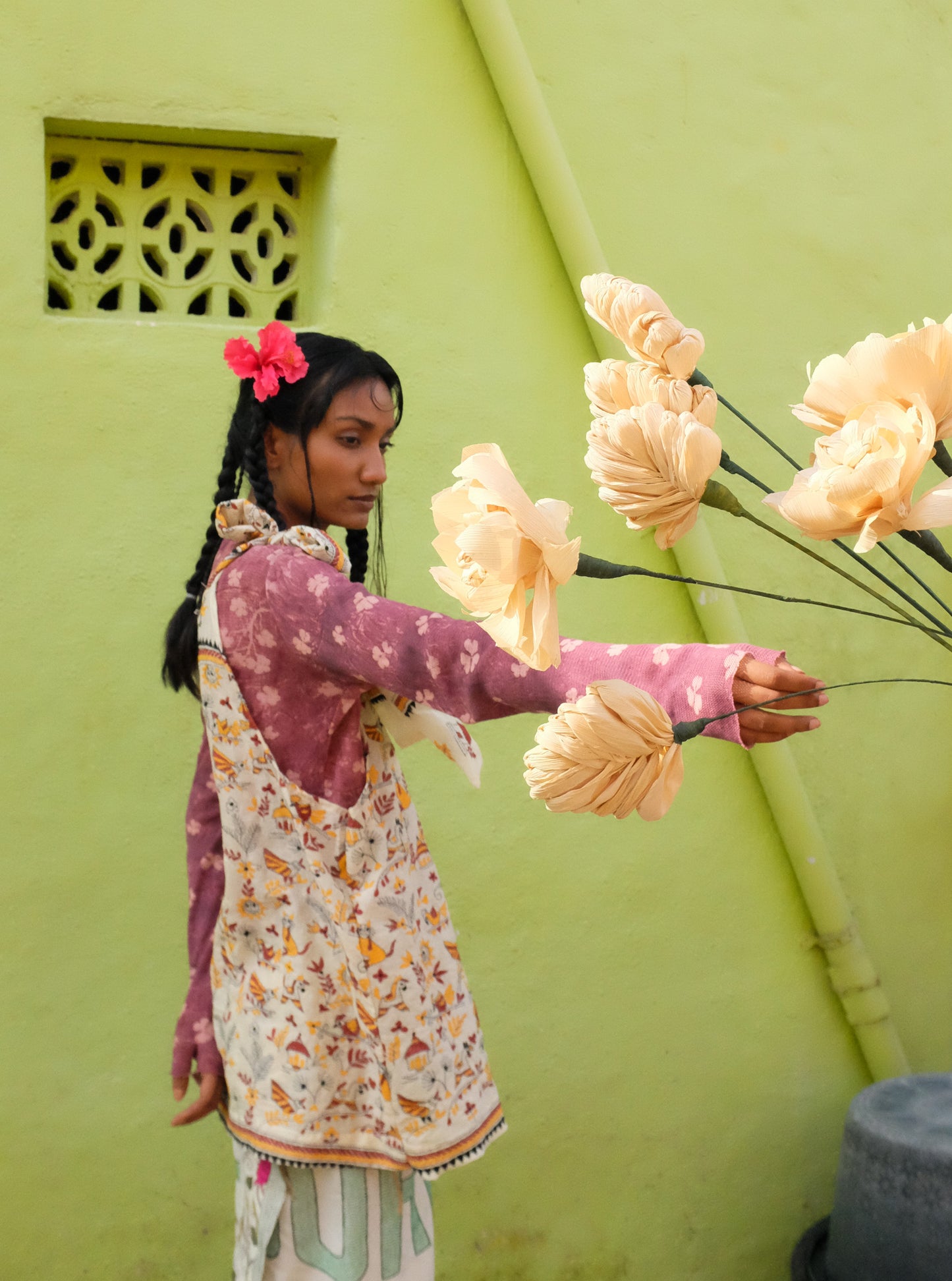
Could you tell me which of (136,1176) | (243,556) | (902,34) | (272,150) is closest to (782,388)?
(902,34)

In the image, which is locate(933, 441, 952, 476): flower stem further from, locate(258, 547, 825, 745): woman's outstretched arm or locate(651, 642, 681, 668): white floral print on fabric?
locate(651, 642, 681, 668): white floral print on fabric

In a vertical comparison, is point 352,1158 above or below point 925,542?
below

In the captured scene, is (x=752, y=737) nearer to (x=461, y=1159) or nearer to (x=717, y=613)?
(x=461, y=1159)

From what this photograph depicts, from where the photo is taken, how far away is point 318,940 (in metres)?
1.50

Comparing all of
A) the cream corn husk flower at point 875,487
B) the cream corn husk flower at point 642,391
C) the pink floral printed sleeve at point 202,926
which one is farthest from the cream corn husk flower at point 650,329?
the pink floral printed sleeve at point 202,926

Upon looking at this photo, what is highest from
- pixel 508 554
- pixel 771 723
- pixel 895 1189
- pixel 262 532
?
pixel 508 554

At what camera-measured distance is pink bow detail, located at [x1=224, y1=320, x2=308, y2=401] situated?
5.18ft

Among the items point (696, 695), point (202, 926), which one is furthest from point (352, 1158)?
point (696, 695)

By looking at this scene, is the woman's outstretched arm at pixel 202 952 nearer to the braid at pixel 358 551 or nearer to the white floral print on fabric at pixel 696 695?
the braid at pixel 358 551

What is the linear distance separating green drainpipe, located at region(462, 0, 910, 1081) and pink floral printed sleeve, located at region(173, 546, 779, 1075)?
3.62 ft

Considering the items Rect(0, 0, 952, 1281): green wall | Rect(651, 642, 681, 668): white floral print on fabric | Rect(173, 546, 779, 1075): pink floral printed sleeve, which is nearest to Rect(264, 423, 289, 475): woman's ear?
Rect(173, 546, 779, 1075): pink floral printed sleeve

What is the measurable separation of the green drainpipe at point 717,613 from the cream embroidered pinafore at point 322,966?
1074 millimetres

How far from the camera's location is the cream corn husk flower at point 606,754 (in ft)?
2.02

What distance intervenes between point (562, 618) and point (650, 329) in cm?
178
